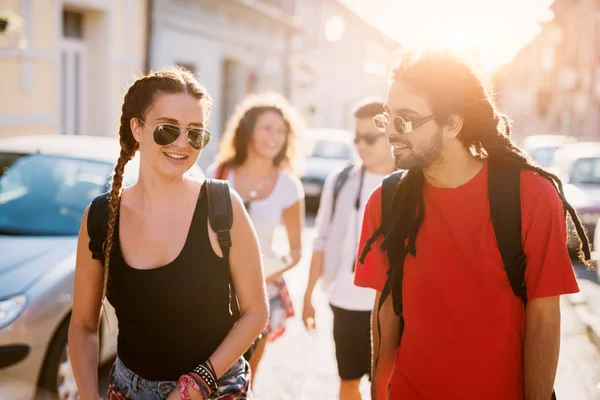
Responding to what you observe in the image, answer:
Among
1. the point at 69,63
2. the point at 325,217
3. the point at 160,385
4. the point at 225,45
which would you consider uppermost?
the point at 225,45

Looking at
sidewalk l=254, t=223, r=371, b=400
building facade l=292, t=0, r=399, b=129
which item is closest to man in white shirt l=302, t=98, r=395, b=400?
sidewalk l=254, t=223, r=371, b=400

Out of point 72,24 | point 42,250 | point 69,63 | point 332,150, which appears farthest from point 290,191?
point 332,150

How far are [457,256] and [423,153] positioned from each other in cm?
35

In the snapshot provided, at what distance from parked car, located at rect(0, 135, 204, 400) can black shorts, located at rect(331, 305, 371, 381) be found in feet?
5.05

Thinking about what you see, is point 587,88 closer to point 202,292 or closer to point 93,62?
point 93,62

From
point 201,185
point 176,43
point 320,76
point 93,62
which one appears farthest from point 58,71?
point 320,76

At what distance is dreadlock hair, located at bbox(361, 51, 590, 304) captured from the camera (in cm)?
227

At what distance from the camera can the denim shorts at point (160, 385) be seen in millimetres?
2221

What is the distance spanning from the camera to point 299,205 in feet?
14.2

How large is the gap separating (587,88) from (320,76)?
12459mm

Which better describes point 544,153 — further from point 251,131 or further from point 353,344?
point 353,344

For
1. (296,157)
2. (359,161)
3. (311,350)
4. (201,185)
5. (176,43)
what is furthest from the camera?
(176,43)

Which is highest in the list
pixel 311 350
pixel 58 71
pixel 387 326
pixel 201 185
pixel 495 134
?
pixel 58 71

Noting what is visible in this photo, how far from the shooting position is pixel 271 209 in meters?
4.18
